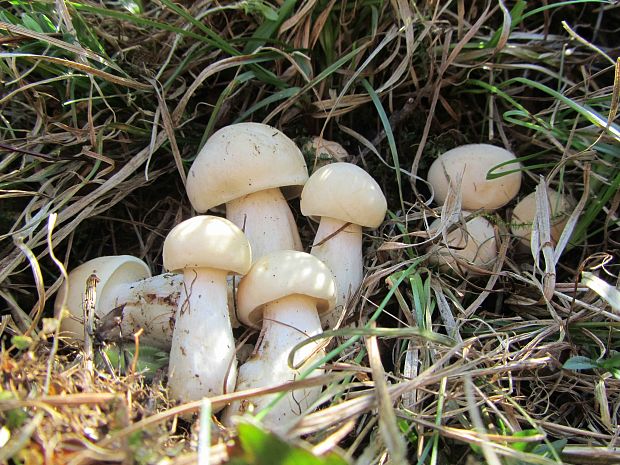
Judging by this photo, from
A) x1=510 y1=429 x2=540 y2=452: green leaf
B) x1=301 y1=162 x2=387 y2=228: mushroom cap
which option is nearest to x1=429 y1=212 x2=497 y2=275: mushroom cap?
x1=301 y1=162 x2=387 y2=228: mushroom cap

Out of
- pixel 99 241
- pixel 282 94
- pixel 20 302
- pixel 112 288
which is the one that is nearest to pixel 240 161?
pixel 282 94

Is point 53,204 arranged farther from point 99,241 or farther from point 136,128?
point 136,128

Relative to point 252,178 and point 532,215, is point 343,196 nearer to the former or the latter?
point 252,178

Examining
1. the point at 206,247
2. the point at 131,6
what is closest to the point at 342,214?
the point at 206,247

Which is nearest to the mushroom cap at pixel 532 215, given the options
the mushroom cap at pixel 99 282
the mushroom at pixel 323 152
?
the mushroom at pixel 323 152

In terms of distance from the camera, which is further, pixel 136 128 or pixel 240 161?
pixel 136 128

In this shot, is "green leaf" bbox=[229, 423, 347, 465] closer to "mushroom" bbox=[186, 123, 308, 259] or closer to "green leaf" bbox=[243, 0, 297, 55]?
"mushroom" bbox=[186, 123, 308, 259]

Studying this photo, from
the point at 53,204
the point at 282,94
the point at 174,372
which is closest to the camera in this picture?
the point at 174,372

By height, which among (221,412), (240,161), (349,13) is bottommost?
(221,412)
